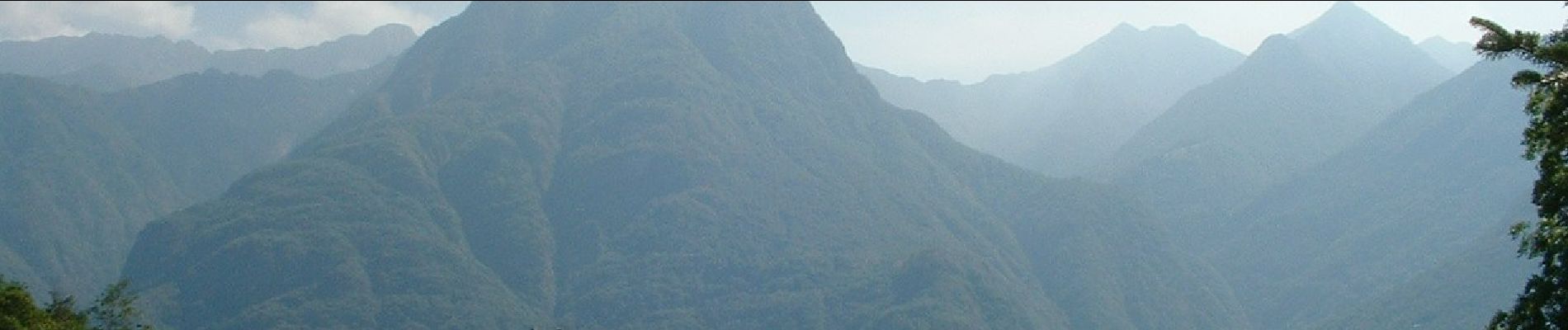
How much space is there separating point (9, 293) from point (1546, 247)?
66.1 m

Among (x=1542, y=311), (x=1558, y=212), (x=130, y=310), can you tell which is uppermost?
(x=130, y=310)

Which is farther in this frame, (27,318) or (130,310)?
(130,310)

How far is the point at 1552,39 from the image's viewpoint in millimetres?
31766

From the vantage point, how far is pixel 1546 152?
3150 cm

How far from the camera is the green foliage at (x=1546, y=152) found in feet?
98.3

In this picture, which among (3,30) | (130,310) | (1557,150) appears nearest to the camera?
(1557,150)

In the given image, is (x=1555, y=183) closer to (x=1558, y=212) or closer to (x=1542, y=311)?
(x=1558, y=212)

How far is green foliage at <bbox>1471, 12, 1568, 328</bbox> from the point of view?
30.0 meters

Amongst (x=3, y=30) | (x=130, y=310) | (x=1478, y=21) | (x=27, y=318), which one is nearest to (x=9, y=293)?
(x=27, y=318)

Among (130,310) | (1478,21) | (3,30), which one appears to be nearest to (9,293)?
(130,310)

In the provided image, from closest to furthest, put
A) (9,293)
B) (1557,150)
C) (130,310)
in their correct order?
(1557,150) < (9,293) < (130,310)

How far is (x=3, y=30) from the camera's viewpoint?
155 meters

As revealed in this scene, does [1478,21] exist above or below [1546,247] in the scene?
A: above

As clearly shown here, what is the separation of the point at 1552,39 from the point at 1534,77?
217cm
